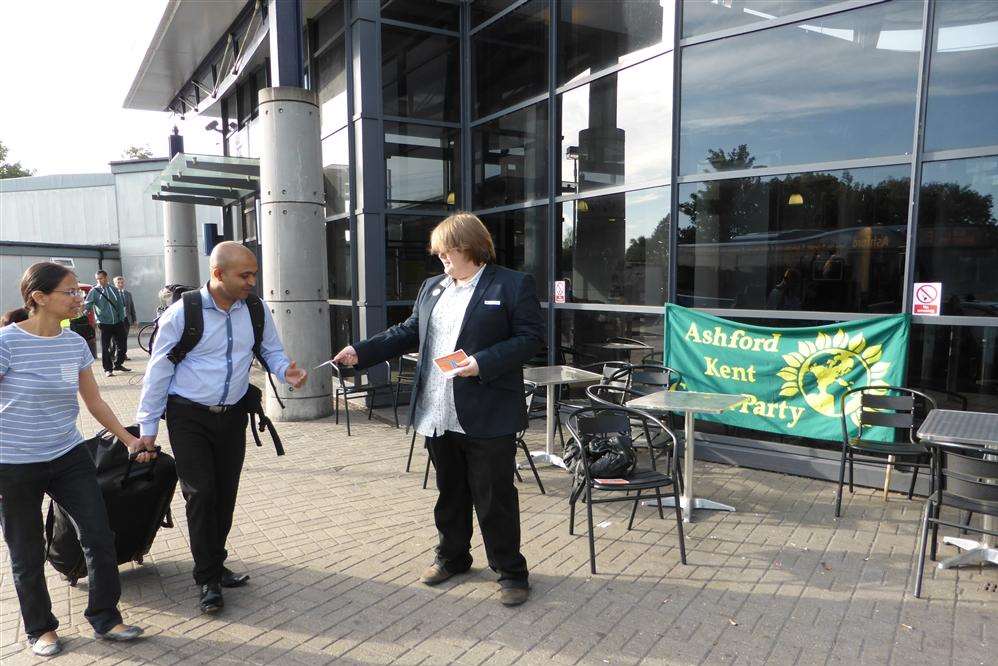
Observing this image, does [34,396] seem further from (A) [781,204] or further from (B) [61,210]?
(B) [61,210]

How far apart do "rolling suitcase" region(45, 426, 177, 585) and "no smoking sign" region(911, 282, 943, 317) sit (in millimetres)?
5255

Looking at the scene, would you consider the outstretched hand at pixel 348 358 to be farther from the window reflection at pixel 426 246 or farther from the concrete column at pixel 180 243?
the concrete column at pixel 180 243

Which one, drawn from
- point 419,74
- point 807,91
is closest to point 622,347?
point 807,91

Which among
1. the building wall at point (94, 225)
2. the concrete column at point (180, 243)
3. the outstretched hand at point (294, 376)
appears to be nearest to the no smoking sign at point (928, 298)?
the outstretched hand at point (294, 376)

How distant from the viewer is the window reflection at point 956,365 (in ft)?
14.7

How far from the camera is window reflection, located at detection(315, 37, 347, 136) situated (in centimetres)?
898

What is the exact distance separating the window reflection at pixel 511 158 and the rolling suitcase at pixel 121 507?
5533 mm

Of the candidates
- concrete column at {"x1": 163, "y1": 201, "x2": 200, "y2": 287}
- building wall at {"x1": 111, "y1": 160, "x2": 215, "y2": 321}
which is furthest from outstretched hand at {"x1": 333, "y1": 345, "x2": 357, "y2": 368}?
building wall at {"x1": 111, "y1": 160, "x2": 215, "y2": 321}

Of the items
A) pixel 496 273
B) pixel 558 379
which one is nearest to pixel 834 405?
pixel 558 379

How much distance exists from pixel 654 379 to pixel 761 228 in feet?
5.44

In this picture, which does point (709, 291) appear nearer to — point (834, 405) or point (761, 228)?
point (761, 228)

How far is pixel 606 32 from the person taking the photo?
22.3ft

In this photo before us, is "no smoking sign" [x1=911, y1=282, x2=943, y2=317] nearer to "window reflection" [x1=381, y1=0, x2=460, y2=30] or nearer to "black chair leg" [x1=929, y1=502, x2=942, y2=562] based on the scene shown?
"black chair leg" [x1=929, y1=502, x2=942, y2=562]

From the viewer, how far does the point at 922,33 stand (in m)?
4.64
